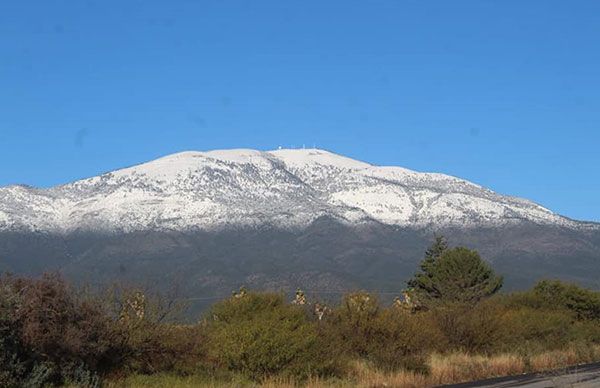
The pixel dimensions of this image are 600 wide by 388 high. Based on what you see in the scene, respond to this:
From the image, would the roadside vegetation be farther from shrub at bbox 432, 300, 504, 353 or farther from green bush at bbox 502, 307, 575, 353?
green bush at bbox 502, 307, 575, 353

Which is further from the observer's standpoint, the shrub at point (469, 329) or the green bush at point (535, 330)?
the green bush at point (535, 330)

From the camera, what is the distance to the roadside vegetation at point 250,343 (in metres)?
20.3

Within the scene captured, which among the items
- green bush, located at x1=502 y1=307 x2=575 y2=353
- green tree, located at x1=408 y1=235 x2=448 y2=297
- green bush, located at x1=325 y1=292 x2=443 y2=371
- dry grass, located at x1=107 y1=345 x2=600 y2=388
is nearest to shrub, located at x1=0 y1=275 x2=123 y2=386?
dry grass, located at x1=107 y1=345 x2=600 y2=388

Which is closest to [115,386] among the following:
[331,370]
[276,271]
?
[331,370]

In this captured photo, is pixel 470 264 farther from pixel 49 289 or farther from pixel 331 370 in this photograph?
pixel 49 289

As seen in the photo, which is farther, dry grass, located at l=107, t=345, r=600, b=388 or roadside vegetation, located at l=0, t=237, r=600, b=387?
dry grass, located at l=107, t=345, r=600, b=388

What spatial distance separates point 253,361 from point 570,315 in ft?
99.8

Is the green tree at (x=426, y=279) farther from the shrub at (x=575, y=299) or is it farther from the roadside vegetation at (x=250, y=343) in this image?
the roadside vegetation at (x=250, y=343)

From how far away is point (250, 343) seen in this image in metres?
24.5

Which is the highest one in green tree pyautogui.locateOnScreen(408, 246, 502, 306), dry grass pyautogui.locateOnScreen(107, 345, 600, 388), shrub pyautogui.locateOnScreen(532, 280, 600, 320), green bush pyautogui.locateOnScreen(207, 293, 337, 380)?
green tree pyautogui.locateOnScreen(408, 246, 502, 306)

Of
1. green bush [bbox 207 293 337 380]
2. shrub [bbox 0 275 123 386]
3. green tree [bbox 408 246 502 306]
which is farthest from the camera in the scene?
green tree [bbox 408 246 502 306]

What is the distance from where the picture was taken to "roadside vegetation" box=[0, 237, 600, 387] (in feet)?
66.7

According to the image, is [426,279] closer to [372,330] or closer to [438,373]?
[372,330]

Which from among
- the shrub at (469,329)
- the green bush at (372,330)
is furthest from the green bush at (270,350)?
the shrub at (469,329)
